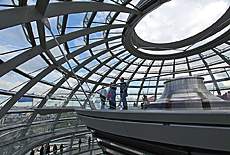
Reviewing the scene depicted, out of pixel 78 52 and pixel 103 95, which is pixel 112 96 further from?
pixel 78 52

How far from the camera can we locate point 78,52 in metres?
13.2

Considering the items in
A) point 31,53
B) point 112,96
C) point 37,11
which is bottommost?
point 112,96

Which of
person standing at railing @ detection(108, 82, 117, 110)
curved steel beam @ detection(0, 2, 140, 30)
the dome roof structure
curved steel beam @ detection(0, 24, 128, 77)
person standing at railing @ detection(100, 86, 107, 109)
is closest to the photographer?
curved steel beam @ detection(0, 2, 140, 30)

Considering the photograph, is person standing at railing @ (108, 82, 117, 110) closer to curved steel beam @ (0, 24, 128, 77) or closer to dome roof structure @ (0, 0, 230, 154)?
dome roof structure @ (0, 0, 230, 154)

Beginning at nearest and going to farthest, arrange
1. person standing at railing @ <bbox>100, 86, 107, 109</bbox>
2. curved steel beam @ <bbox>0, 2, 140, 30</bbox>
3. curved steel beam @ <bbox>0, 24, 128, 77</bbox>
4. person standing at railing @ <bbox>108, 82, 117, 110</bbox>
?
1. curved steel beam @ <bbox>0, 2, 140, 30</bbox>
2. person standing at railing @ <bbox>108, 82, 117, 110</bbox>
3. person standing at railing @ <bbox>100, 86, 107, 109</bbox>
4. curved steel beam @ <bbox>0, 24, 128, 77</bbox>

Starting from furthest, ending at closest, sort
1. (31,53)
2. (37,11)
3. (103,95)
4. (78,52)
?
1. (78,52)
2. (31,53)
3. (103,95)
4. (37,11)

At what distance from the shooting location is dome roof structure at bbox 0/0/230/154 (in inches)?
218

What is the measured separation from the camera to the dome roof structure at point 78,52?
5527mm

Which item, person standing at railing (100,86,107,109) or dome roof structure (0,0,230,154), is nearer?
dome roof structure (0,0,230,154)

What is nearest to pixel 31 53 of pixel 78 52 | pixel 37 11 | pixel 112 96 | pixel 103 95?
pixel 37 11

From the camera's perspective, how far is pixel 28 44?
964 centimetres

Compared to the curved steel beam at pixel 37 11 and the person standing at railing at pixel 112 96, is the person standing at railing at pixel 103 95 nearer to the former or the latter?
the person standing at railing at pixel 112 96

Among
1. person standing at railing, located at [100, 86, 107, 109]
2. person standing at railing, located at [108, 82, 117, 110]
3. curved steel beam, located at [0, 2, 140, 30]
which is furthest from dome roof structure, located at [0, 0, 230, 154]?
person standing at railing, located at [108, 82, 117, 110]

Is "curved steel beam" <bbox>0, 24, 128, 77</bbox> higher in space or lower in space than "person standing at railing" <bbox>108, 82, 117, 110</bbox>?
higher
